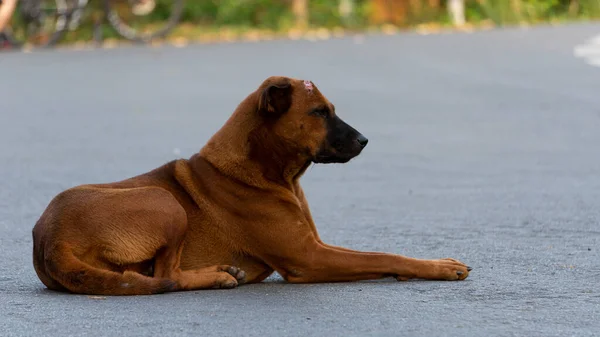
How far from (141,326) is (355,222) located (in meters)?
3.40

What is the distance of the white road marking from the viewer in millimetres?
18667

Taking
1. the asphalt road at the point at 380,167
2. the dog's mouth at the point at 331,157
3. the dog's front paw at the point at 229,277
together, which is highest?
the dog's mouth at the point at 331,157

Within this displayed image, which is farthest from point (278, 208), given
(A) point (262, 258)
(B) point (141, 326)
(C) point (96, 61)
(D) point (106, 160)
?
(C) point (96, 61)

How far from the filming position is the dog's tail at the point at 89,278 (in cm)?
577

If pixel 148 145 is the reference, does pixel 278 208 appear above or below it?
above

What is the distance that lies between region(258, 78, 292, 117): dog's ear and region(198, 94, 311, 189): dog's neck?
3.8 inches

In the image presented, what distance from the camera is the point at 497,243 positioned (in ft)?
24.1

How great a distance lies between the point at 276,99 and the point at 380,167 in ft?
16.2

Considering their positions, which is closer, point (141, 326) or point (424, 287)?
point (141, 326)

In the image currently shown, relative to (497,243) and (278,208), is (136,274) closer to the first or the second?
(278,208)

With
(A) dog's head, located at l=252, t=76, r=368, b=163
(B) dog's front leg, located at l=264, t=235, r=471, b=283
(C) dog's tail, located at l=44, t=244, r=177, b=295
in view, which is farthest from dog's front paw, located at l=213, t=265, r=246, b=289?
(A) dog's head, located at l=252, t=76, r=368, b=163

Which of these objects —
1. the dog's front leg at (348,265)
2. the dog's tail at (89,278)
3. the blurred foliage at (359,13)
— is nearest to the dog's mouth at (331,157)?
the dog's front leg at (348,265)

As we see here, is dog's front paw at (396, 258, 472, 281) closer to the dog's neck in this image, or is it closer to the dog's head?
the dog's head

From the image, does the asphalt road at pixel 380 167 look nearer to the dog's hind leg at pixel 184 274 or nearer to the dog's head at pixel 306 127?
the dog's hind leg at pixel 184 274
